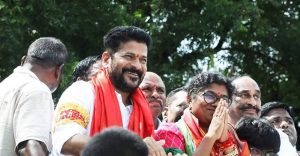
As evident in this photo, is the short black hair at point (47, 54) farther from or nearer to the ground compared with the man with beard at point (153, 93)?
farther from the ground

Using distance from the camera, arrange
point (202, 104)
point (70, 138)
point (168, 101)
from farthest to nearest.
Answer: point (168, 101)
point (202, 104)
point (70, 138)

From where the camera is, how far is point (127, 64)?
4.16 m

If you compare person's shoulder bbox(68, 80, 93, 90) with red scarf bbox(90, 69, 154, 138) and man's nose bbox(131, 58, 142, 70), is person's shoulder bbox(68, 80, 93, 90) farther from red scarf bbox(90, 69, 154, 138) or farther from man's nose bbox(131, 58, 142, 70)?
man's nose bbox(131, 58, 142, 70)

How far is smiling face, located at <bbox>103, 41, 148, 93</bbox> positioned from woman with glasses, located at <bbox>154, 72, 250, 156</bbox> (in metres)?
0.37

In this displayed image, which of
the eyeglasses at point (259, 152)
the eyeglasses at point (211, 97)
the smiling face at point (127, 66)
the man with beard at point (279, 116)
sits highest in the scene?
the smiling face at point (127, 66)

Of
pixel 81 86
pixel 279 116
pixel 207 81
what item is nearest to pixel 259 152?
pixel 207 81

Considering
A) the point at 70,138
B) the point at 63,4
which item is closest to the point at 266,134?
the point at 70,138

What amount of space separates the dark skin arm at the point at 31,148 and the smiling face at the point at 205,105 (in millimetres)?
945

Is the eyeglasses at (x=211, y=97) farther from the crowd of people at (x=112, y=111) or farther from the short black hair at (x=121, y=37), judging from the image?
the short black hair at (x=121, y=37)

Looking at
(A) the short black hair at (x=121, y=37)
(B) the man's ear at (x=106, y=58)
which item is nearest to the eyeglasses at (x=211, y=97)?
(A) the short black hair at (x=121, y=37)

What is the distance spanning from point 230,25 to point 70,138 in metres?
10.2

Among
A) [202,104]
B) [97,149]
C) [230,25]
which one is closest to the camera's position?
[97,149]

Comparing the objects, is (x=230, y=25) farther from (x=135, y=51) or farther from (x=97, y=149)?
(x=97, y=149)

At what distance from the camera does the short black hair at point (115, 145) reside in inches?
117
